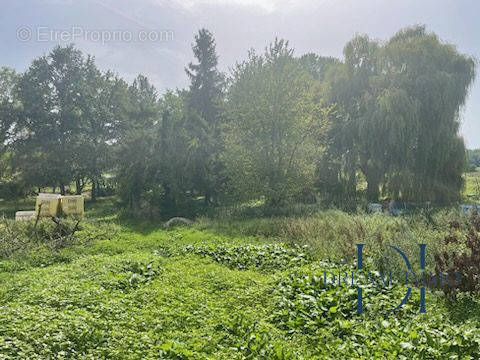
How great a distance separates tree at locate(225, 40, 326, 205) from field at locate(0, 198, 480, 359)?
22.3ft

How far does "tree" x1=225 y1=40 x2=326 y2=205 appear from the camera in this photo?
1495 centimetres

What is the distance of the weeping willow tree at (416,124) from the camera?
16.9m

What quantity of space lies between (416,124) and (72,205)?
53.4ft

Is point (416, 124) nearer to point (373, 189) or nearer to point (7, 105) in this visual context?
point (373, 189)

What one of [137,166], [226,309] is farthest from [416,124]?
[226,309]

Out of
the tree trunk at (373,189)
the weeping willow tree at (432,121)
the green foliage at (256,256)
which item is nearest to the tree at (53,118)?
the green foliage at (256,256)

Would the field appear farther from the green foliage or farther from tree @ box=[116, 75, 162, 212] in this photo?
tree @ box=[116, 75, 162, 212]

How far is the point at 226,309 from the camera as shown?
506cm

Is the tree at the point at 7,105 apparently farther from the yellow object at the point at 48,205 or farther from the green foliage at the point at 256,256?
the green foliage at the point at 256,256

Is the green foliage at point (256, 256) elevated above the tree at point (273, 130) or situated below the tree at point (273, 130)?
below

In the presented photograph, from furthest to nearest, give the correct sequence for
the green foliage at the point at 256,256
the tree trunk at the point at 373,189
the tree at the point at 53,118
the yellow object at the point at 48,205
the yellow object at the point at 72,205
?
the tree at the point at 53,118 < the tree trunk at the point at 373,189 < the yellow object at the point at 72,205 < the yellow object at the point at 48,205 < the green foliage at the point at 256,256

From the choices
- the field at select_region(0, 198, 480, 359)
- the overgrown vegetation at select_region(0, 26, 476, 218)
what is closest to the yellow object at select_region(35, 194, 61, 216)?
the field at select_region(0, 198, 480, 359)

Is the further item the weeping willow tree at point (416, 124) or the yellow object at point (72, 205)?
the weeping willow tree at point (416, 124)

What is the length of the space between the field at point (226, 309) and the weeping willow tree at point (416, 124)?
9731mm
